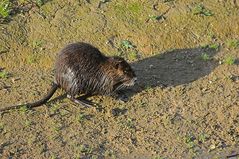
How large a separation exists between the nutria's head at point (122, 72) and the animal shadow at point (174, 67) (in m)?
0.24

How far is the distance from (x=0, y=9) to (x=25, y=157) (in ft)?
9.16

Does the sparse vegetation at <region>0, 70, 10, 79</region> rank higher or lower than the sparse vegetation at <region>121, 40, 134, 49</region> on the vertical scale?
lower

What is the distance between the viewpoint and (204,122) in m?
7.22

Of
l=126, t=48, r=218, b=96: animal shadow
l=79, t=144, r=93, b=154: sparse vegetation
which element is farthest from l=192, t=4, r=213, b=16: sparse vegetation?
l=79, t=144, r=93, b=154: sparse vegetation

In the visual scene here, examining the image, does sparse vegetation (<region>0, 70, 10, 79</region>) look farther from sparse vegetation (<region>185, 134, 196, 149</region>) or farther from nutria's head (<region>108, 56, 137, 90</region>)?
sparse vegetation (<region>185, 134, 196, 149</region>)

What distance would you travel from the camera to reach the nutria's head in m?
7.45

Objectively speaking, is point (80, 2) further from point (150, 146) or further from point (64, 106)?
point (150, 146)

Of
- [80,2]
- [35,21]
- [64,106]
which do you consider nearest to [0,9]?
[35,21]

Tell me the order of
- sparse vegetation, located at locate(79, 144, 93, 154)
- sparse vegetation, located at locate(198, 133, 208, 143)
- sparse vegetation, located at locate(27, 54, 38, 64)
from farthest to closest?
sparse vegetation, located at locate(27, 54, 38, 64) → sparse vegetation, located at locate(198, 133, 208, 143) → sparse vegetation, located at locate(79, 144, 93, 154)

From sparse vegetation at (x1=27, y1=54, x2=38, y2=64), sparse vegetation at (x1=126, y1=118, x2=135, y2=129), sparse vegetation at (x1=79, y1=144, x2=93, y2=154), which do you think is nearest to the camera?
sparse vegetation at (x1=79, y1=144, x2=93, y2=154)

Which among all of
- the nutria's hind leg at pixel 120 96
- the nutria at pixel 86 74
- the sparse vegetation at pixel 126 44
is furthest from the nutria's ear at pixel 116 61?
the sparse vegetation at pixel 126 44

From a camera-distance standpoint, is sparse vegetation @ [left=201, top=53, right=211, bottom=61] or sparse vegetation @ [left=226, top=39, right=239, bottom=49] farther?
sparse vegetation @ [left=226, top=39, right=239, bottom=49]

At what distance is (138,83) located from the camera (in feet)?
25.6

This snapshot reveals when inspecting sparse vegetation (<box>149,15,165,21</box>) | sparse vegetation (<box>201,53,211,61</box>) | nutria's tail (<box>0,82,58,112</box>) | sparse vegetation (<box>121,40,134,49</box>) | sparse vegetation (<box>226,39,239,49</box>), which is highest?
sparse vegetation (<box>149,15,165,21</box>)
